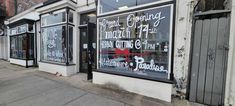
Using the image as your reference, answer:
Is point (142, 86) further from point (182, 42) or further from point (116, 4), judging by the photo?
point (116, 4)

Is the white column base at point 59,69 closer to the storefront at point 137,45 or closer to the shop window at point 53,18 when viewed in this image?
the storefront at point 137,45

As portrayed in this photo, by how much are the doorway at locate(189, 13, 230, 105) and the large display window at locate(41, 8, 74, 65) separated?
16.7 feet

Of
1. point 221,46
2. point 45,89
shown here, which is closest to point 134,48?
point 221,46

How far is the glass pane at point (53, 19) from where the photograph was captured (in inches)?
250

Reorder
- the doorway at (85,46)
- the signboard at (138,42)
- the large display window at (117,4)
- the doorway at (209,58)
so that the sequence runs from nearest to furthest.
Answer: the doorway at (209,58) → the signboard at (138,42) → the large display window at (117,4) → the doorway at (85,46)

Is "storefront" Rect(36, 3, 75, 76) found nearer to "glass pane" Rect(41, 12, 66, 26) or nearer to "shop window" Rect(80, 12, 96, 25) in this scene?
"glass pane" Rect(41, 12, 66, 26)

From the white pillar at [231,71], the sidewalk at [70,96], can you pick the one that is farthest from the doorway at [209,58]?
the sidewalk at [70,96]

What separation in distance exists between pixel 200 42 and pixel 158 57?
42.0 inches

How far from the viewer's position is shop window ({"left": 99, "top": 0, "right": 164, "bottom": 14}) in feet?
13.3

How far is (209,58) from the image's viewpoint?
3213 millimetres

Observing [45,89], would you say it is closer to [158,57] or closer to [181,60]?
[158,57]

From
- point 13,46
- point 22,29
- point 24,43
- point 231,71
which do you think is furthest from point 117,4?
point 13,46

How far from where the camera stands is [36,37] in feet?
29.3

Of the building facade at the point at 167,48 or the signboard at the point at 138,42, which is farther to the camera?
the signboard at the point at 138,42
